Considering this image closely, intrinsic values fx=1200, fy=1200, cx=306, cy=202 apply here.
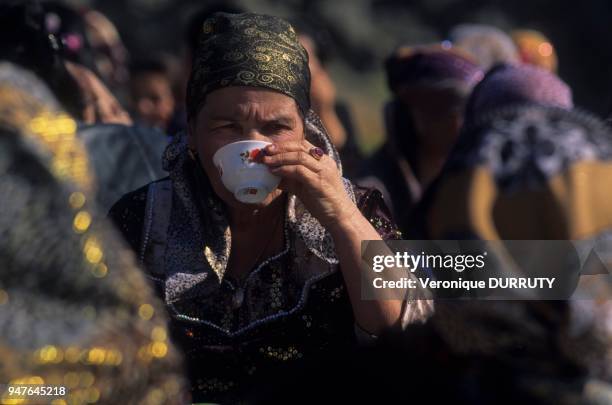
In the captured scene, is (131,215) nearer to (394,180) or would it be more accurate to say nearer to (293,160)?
(293,160)

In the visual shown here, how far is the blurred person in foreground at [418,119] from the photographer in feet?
16.8

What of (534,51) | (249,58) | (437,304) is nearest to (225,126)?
(249,58)

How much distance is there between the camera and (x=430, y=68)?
520cm

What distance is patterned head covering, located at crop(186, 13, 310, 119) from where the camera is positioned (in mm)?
3123

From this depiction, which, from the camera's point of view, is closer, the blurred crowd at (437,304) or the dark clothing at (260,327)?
the blurred crowd at (437,304)

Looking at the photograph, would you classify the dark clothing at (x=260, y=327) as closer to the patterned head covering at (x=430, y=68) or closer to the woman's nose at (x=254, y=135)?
the woman's nose at (x=254, y=135)

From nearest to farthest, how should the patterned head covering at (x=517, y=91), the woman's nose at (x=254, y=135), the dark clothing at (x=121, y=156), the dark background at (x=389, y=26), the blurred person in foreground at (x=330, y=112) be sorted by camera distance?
1. the patterned head covering at (x=517, y=91)
2. the woman's nose at (x=254, y=135)
3. the dark clothing at (x=121, y=156)
4. the blurred person in foreground at (x=330, y=112)
5. the dark background at (x=389, y=26)

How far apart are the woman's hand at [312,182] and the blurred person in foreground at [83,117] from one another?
2.64 feet

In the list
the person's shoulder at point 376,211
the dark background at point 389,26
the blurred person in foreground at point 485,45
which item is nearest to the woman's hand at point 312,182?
the person's shoulder at point 376,211

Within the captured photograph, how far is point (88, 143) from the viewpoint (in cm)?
380

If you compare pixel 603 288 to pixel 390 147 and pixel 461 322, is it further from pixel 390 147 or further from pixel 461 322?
pixel 390 147

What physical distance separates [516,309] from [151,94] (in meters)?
4.77

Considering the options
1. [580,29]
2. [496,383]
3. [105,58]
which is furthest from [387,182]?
[580,29]

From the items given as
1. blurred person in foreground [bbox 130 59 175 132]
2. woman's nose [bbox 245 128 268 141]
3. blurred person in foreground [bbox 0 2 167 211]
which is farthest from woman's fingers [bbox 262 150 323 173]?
blurred person in foreground [bbox 130 59 175 132]
